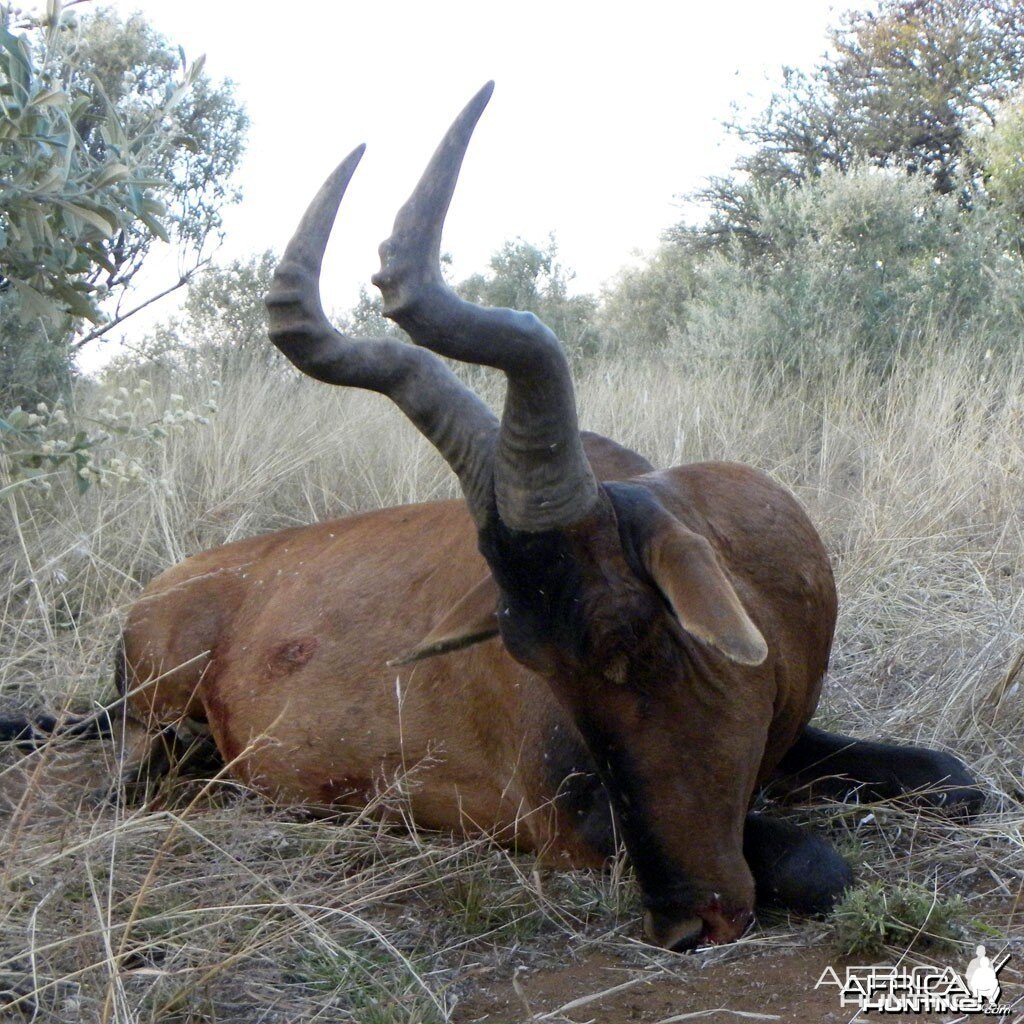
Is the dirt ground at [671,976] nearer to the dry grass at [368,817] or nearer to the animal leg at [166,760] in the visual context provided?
the dry grass at [368,817]

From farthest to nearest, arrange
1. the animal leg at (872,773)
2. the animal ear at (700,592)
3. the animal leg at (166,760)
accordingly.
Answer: the animal leg at (166,760), the animal leg at (872,773), the animal ear at (700,592)

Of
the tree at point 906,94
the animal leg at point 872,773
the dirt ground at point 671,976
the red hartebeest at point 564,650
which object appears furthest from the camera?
the tree at point 906,94

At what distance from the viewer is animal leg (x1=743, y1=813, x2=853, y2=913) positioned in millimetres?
3227

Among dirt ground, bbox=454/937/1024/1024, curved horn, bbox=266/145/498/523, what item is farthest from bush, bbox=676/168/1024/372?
dirt ground, bbox=454/937/1024/1024

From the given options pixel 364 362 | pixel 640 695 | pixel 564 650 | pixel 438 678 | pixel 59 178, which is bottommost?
pixel 438 678

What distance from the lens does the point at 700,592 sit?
282 cm

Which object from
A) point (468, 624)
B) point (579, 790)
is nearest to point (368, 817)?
point (579, 790)

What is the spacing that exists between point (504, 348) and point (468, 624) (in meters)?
0.89

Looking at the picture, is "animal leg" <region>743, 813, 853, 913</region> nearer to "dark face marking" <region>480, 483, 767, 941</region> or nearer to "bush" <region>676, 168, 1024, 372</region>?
"dark face marking" <region>480, 483, 767, 941</region>

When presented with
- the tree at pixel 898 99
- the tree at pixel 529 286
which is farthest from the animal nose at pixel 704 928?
the tree at pixel 898 99

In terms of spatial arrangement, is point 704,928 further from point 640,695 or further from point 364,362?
point 364,362

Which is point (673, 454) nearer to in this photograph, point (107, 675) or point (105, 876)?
point (107, 675)

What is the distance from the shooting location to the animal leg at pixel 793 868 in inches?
127

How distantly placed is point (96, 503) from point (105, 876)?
13.6ft
